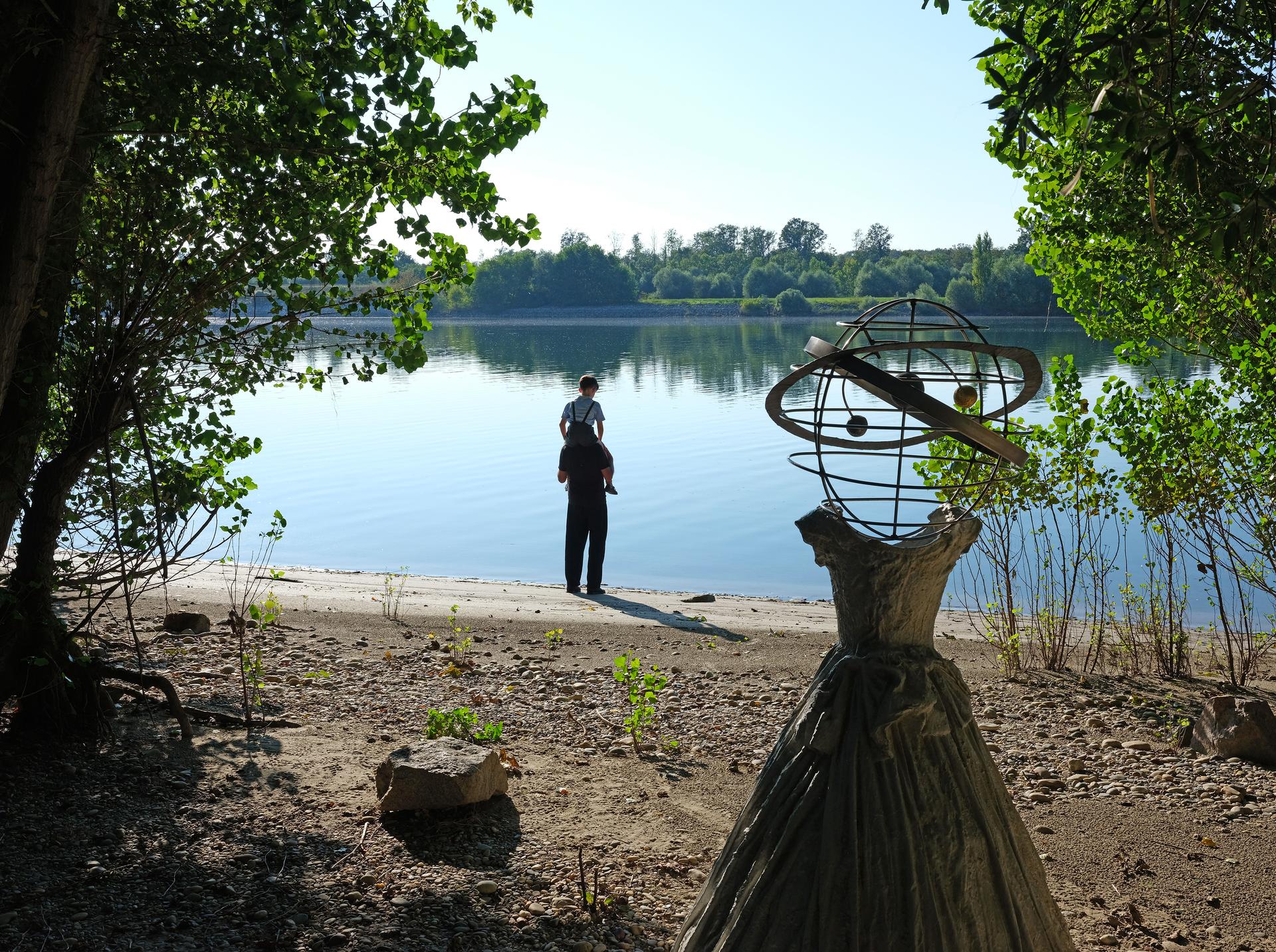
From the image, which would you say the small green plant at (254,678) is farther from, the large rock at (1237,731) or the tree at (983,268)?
the tree at (983,268)

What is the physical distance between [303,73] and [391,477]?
17.5 meters

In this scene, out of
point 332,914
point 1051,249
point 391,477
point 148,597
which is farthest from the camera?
point 391,477

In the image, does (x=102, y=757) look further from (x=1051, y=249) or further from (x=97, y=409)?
(x=1051, y=249)

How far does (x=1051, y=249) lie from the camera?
7.70 meters

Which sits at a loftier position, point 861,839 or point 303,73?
point 303,73

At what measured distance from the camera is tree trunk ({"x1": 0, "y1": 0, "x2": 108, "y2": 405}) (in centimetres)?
425

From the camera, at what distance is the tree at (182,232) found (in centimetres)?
507

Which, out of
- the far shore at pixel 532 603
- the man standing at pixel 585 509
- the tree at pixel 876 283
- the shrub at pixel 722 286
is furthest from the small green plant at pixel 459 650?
the shrub at pixel 722 286

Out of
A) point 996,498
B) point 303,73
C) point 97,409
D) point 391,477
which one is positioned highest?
point 303,73

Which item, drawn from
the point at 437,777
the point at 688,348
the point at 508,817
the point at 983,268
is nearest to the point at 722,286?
the point at 688,348

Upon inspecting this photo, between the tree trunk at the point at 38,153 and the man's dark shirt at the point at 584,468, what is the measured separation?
632 cm

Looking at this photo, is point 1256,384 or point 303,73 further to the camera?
point 1256,384

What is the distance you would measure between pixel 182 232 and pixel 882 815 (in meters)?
4.73

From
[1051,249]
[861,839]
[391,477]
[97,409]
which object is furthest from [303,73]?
[391,477]
